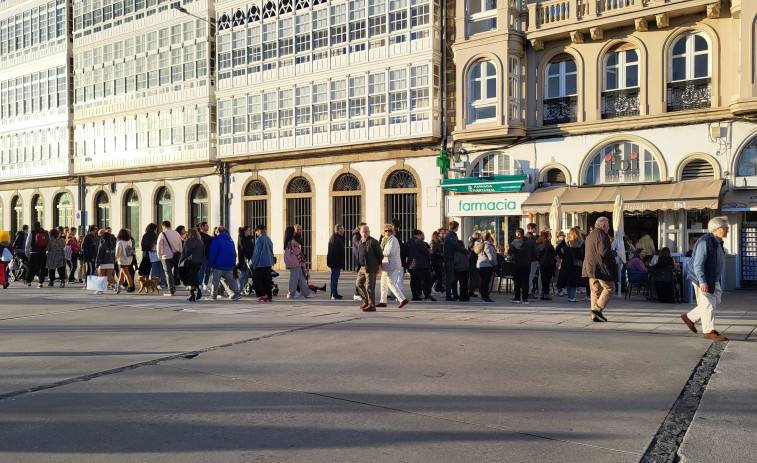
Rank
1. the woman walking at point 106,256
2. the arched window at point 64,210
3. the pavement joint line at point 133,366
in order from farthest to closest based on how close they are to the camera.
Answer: the arched window at point 64,210 < the woman walking at point 106,256 < the pavement joint line at point 133,366

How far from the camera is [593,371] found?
7.24 metres

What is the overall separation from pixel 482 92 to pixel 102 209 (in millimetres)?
25009

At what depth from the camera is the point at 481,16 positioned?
23.5m

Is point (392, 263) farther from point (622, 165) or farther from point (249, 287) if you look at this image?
point (622, 165)

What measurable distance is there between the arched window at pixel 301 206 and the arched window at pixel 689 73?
1495cm

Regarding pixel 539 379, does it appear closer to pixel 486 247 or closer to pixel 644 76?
pixel 486 247

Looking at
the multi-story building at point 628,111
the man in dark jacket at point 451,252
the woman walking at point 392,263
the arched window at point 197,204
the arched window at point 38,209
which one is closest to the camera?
the woman walking at point 392,263

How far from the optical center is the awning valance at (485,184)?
23.0 metres

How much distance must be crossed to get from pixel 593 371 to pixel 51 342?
7.34m

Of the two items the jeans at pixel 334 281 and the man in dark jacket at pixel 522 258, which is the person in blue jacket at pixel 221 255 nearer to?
the jeans at pixel 334 281

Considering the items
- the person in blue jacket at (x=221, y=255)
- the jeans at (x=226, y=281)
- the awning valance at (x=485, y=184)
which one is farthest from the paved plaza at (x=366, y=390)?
the awning valance at (x=485, y=184)

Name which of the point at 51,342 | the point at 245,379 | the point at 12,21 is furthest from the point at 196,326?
the point at 12,21

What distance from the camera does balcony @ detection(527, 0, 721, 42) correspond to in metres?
19.5

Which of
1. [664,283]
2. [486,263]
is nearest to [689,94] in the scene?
[664,283]
